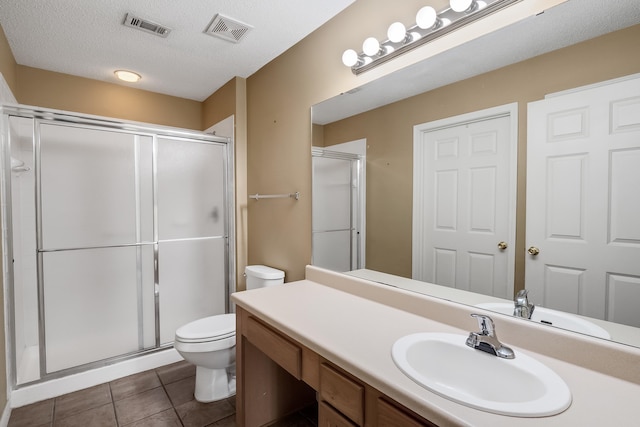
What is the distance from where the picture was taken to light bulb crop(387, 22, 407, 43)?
1.38 m

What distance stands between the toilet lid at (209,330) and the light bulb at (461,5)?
6.72ft

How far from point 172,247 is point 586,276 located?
8.62ft

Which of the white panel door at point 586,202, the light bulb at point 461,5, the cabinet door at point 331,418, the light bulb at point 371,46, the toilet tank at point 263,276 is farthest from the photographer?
the toilet tank at point 263,276

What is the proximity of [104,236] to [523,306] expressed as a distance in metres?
2.63

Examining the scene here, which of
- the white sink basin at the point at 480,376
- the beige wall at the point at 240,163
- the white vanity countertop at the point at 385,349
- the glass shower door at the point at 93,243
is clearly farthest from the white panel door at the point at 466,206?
the glass shower door at the point at 93,243

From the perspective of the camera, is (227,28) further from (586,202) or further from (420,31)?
(586,202)

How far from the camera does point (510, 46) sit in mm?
1139

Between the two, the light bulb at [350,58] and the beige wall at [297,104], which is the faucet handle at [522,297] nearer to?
the beige wall at [297,104]

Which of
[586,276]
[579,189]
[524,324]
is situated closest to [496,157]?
[579,189]

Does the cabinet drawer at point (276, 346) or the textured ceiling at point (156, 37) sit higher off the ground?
the textured ceiling at point (156, 37)

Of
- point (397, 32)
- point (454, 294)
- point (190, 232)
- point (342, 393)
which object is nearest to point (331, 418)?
point (342, 393)

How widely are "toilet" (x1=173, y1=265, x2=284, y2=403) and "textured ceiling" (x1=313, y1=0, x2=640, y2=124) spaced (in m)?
1.46

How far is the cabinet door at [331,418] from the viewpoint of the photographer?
1.02m

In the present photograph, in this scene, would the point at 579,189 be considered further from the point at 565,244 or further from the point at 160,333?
the point at 160,333
